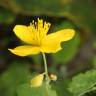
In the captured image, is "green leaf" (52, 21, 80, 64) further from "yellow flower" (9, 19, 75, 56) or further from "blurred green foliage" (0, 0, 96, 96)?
"yellow flower" (9, 19, 75, 56)

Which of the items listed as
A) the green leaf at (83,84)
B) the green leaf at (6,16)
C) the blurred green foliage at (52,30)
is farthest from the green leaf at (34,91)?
the green leaf at (6,16)

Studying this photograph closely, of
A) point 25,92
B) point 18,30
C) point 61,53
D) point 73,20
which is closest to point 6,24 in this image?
point 73,20

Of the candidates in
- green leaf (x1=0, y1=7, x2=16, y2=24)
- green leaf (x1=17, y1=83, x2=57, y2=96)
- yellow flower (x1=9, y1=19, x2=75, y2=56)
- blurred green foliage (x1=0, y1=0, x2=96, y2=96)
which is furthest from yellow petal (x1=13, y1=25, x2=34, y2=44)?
green leaf (x1=0, y1=7, x2=16, y2=24)

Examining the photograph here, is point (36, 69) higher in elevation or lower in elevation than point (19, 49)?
lower

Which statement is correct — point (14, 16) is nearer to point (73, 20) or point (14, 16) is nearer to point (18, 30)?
point (73, 20)

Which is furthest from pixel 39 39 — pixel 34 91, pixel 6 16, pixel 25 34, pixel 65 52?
pixel 6 16

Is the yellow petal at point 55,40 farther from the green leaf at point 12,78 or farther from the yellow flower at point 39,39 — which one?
the green leaf at point 12,78
